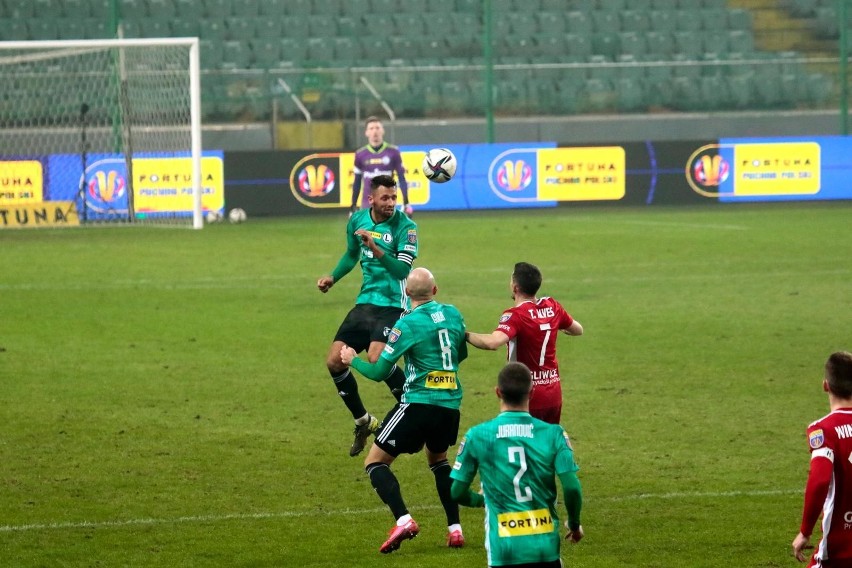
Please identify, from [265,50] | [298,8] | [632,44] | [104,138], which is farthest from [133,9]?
[632,44]

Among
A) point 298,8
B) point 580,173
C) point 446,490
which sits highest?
point 298,8

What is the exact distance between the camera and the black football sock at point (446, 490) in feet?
24.7

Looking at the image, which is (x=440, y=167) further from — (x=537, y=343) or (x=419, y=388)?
(x=419, y=388)

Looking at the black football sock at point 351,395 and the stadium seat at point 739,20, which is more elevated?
the stadium seat at point 739,20

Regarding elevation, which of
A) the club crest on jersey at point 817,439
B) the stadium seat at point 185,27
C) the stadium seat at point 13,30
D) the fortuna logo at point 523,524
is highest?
the stadium seat at point 185,27

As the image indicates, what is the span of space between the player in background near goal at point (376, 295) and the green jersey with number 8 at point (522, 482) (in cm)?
411

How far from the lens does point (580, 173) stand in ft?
97.7

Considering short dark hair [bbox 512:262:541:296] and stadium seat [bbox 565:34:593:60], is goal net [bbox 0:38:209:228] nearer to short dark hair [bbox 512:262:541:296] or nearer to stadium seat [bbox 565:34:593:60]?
stadium seat [bbox 565:34:593:60]

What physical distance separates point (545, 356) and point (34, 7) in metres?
26.9

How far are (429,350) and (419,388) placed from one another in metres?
0.24

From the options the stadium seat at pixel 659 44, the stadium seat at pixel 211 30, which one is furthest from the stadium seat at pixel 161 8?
the stadium seat at pixel 659 44

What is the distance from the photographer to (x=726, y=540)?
24.8 feet

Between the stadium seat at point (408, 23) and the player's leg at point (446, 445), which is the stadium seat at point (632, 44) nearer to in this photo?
the stadium seat at point (408, 23)

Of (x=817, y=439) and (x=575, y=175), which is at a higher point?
(x=575, y=175)
